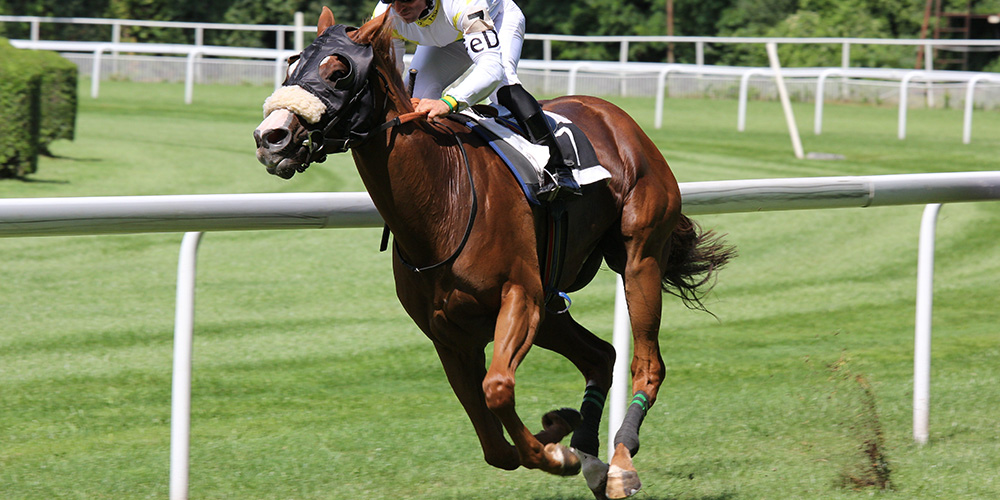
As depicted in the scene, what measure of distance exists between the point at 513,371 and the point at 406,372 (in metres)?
2.59

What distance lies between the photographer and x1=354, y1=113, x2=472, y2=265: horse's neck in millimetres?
2895

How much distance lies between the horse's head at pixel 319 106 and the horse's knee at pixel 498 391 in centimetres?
73

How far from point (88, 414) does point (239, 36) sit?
94.2 ft

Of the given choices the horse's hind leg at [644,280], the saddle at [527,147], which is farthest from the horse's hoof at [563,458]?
the saddle at [527,147]

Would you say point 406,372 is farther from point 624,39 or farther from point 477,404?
point 624,39

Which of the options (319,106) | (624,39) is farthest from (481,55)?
(624,39)

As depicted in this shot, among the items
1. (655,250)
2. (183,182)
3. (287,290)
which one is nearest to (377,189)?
(655,250)

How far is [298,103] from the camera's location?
8.58 feet

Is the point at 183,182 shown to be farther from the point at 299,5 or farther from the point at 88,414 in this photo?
the point at 299,5

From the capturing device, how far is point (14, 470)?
3.77m

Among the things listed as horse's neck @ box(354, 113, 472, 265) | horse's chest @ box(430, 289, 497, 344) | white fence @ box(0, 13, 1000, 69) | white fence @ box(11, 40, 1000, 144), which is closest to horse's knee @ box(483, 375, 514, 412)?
horse's chest @ box(430, 289, 497, 344)

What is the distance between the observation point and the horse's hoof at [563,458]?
10.4ft

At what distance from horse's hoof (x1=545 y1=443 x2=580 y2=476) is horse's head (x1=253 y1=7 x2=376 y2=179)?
1.07 meters

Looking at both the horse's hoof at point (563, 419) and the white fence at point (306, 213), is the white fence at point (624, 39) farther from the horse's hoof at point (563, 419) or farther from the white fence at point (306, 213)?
the horse's hoof at point (563, 419)
